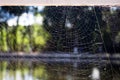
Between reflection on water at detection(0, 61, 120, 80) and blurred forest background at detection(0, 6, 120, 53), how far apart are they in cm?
11

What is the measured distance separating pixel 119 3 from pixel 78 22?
37 centimetres

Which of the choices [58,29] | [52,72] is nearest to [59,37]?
[58,29]

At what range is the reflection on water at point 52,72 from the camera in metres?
1.67

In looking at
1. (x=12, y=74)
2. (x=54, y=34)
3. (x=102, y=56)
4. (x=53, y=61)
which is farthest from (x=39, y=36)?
(x=102, y=56)

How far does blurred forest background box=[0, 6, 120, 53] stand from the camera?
1.74 metres

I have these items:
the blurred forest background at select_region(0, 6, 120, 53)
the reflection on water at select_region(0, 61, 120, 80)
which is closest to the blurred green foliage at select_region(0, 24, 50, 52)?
the blurred forest background at select_region(0, 6, 120, 53)

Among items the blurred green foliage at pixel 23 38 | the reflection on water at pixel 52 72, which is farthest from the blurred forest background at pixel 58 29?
the reflection on water at pixel 52 72

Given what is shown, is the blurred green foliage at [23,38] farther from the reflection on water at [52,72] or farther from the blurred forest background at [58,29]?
the reflection on water at [52,72]

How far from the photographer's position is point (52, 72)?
5.63 feet

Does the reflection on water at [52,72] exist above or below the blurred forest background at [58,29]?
below

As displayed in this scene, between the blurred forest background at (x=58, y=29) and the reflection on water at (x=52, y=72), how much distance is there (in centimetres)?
11

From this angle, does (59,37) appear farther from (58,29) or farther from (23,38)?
(23,38)

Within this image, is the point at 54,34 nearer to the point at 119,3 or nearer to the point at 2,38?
the point at 2,38

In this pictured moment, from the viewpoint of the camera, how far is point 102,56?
171cm
